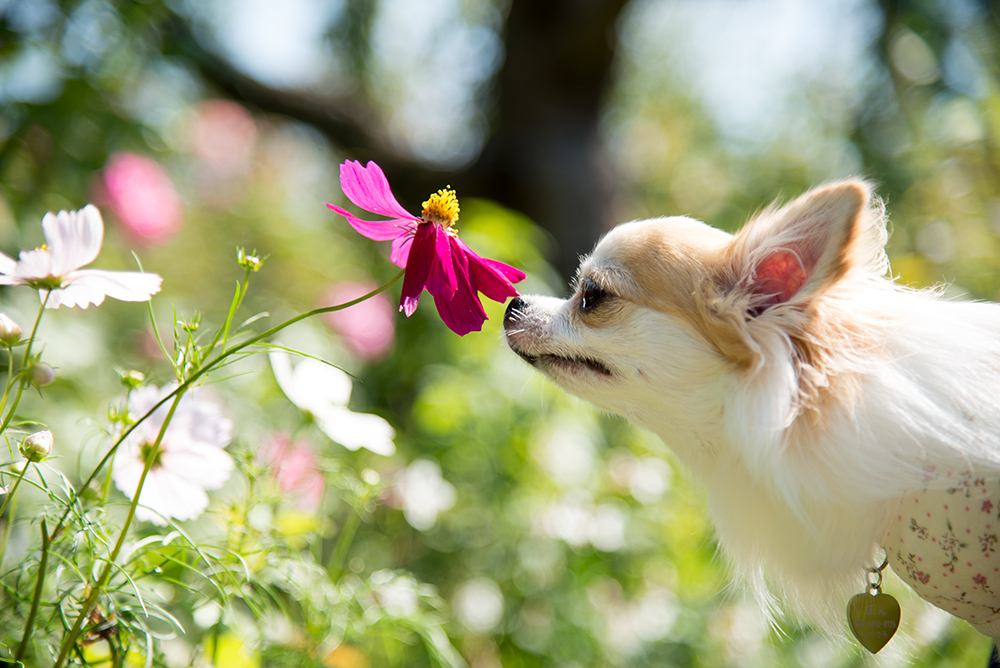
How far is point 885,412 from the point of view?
100 centimetres

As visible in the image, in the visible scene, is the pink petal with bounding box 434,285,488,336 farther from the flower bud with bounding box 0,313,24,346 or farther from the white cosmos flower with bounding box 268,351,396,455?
the flower bud with bounding box 0,313,24,346

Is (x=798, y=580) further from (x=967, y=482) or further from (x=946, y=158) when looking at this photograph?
(x=946, y=158)

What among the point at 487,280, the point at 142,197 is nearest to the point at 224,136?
the point at 142,197

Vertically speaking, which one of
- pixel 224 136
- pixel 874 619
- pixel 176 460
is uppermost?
pixel 176 460

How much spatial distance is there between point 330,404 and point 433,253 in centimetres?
42

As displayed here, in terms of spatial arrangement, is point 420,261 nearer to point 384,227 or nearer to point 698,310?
point 384,227

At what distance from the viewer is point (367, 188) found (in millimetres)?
808

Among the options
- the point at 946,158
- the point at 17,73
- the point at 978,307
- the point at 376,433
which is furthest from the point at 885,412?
the point at 946,158

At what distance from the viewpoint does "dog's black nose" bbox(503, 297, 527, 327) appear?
134 cm

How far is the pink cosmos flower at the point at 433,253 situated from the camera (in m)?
0.81

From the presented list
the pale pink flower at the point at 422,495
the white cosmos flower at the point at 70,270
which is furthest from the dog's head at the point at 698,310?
the white cosmos flower at the point at 70,270

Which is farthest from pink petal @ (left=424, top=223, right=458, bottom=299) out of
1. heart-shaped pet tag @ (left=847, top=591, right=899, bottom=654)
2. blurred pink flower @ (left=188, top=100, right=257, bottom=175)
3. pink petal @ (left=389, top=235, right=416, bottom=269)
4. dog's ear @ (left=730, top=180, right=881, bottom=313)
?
blurred pink flower @ (left=188, top=100, right=257, bottom=175)

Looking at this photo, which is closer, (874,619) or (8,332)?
(8,332)

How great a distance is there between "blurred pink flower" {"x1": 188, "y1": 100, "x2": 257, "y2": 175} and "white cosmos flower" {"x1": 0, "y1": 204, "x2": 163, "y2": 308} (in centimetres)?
321
